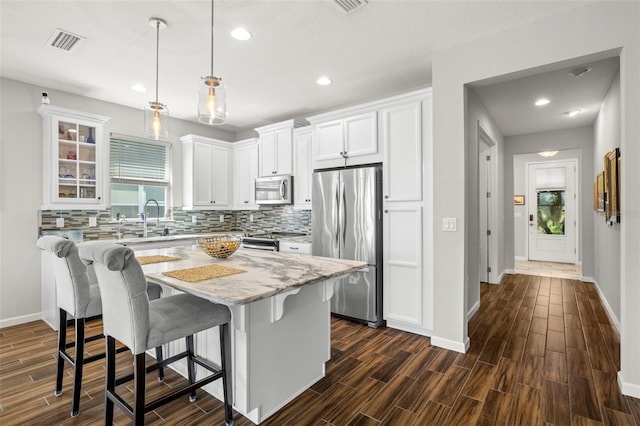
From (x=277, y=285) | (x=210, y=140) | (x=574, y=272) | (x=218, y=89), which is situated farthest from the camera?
(x=574, y=272)

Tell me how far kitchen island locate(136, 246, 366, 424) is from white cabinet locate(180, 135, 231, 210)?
2866 mm

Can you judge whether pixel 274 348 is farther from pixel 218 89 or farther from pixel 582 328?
pixel 582 328

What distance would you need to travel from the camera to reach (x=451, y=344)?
9.68 feet

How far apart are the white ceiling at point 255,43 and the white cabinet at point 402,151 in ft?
1.59

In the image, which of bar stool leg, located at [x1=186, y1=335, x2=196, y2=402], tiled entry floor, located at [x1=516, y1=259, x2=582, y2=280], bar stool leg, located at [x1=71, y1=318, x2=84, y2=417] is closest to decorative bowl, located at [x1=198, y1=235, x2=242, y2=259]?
bar stool leg, located at [x1=186, y1=335, x2=196, y2=402]

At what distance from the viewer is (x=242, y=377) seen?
6.29ft

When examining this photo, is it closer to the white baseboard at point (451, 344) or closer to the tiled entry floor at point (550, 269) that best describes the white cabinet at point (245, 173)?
the white baseboard at point (451, 344)

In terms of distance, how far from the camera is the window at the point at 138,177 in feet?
14.9

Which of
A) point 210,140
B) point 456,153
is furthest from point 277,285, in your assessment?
point 210,140

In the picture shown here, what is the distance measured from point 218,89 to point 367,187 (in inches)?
70.5

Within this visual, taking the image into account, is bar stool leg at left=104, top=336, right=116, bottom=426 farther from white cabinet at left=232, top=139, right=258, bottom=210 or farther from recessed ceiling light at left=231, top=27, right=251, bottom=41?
white cabinet at left=232, top=139, right=258, bottom=210

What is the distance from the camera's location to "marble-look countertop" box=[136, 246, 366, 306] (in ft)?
5.03

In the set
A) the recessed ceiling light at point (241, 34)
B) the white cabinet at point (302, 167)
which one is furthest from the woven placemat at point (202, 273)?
the white cabinet at point (302, 167)

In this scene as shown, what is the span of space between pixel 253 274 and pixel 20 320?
11.4ft
